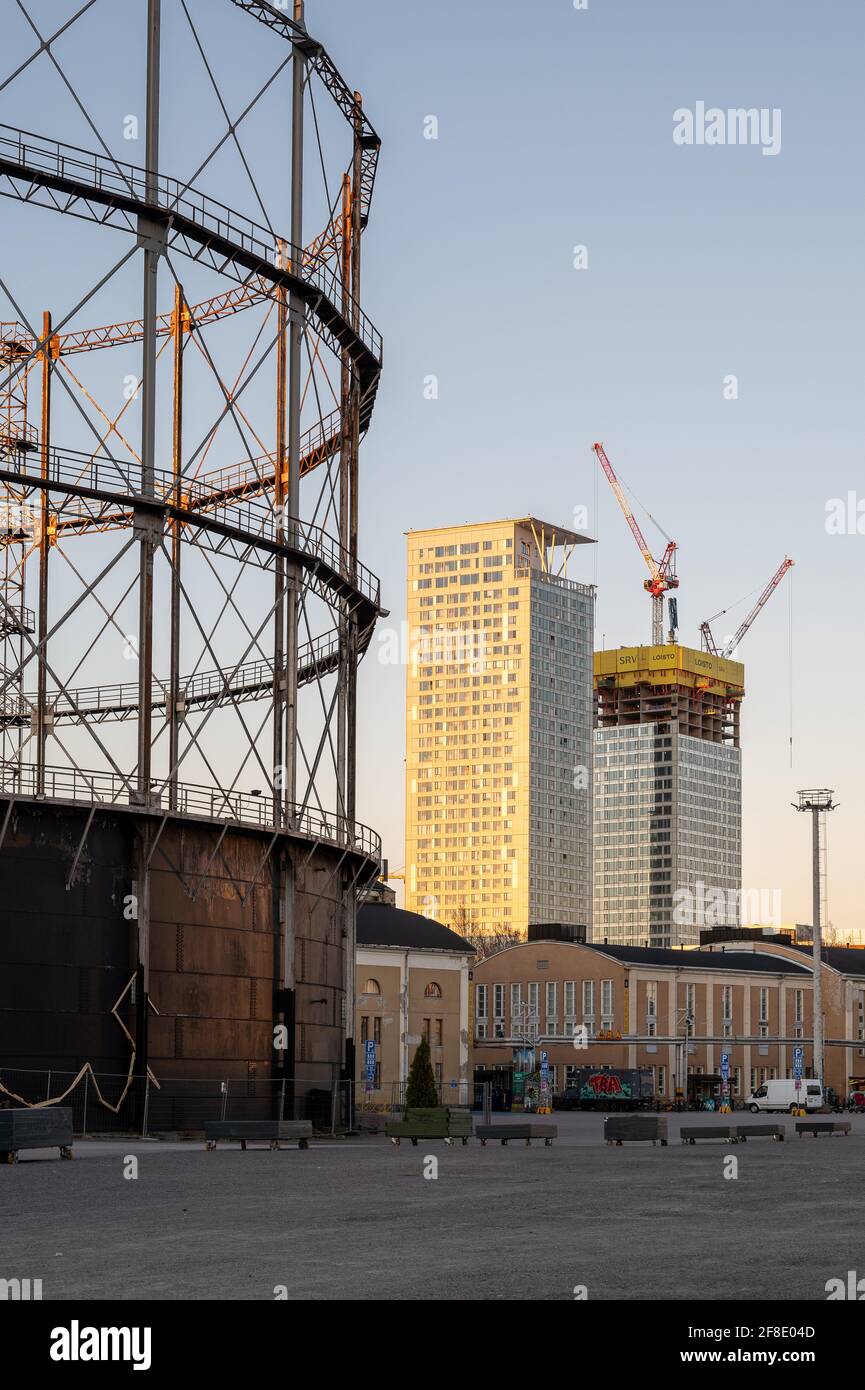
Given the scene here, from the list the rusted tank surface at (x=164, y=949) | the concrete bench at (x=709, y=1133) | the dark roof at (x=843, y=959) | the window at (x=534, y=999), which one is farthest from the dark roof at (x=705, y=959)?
the rusted tank surface at (x=164, y=949)

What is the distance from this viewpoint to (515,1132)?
38.8m

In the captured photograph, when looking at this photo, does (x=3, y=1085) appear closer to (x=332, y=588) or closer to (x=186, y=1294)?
(x=332, y=588)

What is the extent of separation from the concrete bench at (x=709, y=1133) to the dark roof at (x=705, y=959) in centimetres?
6143

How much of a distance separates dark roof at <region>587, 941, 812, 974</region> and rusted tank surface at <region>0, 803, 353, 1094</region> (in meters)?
64.0

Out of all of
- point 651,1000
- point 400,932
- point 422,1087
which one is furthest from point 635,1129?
point 651,1000

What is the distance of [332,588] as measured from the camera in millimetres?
45719

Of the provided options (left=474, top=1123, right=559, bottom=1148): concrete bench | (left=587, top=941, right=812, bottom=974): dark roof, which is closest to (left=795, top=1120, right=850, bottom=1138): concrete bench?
(left=474, top=1123, right=559, bottom=1148): concrete bench

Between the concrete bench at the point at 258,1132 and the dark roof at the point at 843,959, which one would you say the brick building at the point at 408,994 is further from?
the concrete bench at the point at 258,1132

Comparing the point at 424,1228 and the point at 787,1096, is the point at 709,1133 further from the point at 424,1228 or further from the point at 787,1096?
the point at 787,1096

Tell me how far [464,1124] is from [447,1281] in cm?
2742

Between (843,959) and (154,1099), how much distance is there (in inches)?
3646

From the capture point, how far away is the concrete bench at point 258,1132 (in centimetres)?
3409

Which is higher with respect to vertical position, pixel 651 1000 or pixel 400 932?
pixel 400 932
